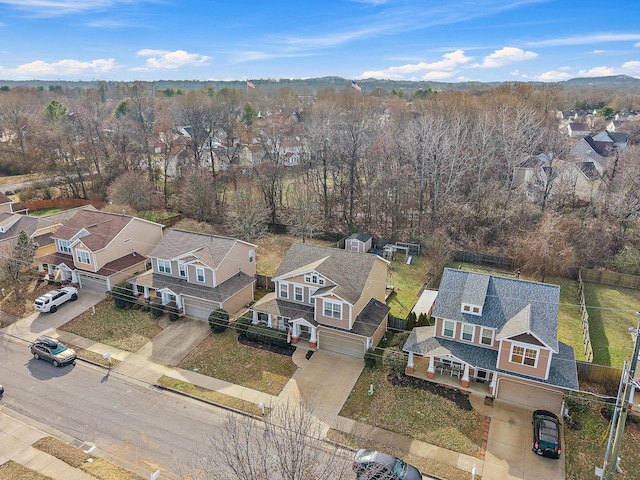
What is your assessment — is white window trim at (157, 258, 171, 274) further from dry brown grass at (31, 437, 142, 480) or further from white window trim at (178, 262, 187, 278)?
dry brown grass at (31, 437, 142, 480)

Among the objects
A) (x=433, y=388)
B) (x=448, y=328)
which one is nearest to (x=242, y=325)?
(x=433, y=388)

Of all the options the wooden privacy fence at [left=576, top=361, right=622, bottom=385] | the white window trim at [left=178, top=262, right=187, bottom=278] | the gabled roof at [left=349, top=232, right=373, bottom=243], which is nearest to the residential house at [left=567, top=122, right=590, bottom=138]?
the gabled roof at [left=349, top=232, right=373, bottom=243]

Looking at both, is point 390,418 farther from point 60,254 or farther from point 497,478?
point 60,254

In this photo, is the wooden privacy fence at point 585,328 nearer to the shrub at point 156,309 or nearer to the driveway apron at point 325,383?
the driveway apron at point 325,383

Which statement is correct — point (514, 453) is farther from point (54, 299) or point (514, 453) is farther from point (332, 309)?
point (54, 299)

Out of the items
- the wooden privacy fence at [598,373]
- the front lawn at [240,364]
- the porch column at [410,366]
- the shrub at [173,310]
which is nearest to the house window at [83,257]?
the shrub at [173,310]
